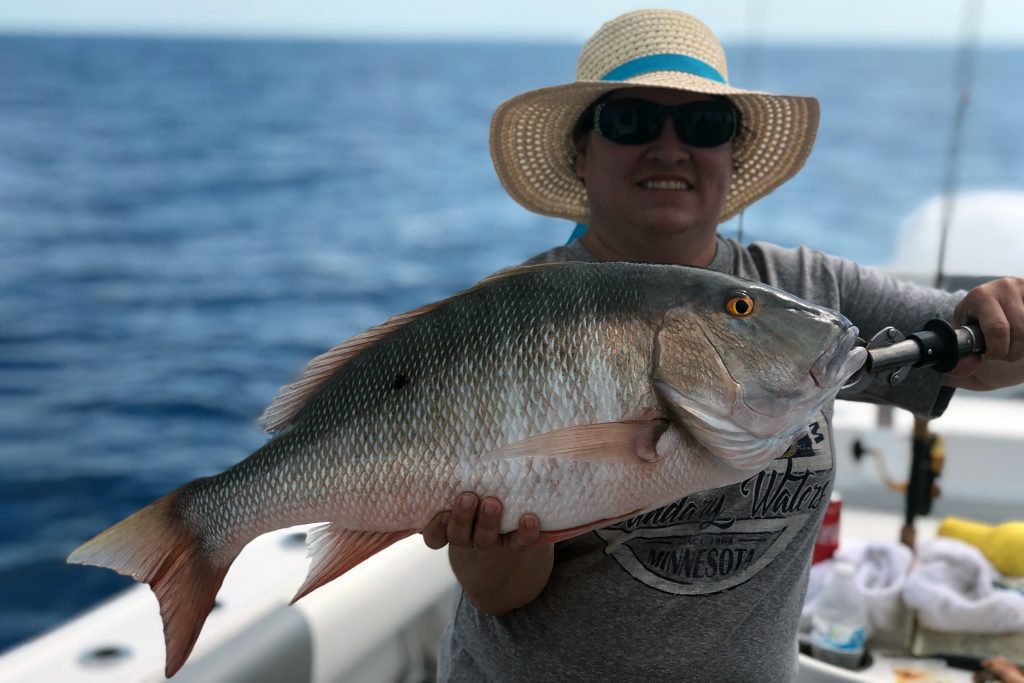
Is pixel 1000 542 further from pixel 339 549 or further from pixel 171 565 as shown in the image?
pixel 171 565

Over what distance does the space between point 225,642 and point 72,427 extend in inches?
271

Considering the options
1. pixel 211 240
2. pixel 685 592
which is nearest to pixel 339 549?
pixel 685 592

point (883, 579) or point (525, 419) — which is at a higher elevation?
point (525, 419)

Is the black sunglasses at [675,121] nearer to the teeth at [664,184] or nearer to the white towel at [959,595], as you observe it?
the teeth at [664,184]

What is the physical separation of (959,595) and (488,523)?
1.71 meters

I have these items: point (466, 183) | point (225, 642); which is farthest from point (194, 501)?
point (466, 183)

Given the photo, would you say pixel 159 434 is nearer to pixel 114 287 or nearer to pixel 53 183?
pixel 114 287

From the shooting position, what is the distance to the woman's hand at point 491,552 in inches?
52.0

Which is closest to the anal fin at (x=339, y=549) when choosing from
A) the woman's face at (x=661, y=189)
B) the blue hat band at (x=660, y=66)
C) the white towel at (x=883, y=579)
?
the woman's face at (x=661, y=189)

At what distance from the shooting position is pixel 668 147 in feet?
5.58

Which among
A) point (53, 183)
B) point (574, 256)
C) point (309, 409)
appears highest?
point (574, 256)

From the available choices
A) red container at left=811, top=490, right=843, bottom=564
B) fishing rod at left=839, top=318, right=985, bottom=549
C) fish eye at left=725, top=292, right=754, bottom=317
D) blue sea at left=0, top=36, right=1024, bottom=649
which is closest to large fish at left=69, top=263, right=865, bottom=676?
fish eye at left=725, top=292, right=754, bottom=317

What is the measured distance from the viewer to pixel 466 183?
23.1 m

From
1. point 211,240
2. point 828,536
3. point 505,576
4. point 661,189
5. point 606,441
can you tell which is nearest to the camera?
point 606,441
